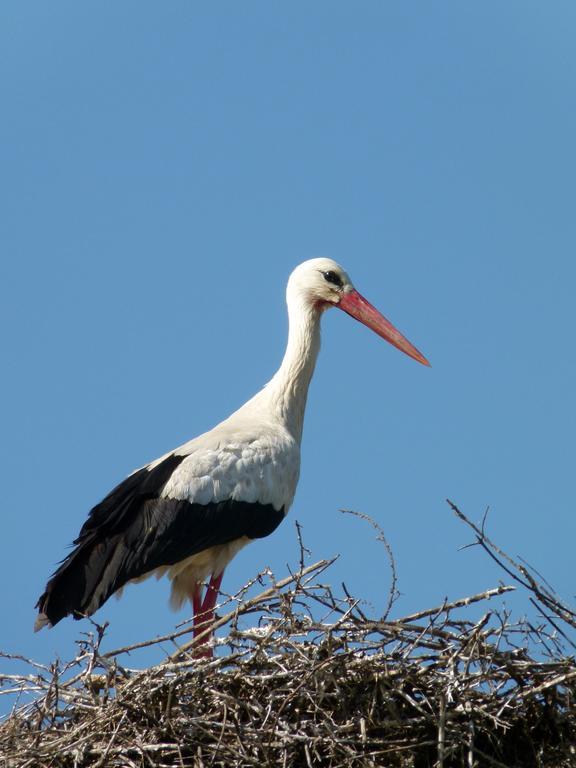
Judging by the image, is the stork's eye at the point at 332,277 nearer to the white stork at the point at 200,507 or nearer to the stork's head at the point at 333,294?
the stork's head at the point at 333,294

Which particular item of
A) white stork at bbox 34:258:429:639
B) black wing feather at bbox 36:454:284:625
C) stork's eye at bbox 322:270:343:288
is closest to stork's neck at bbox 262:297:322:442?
white stork at bbox 34:258:429:639

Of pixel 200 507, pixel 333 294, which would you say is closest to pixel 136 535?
pixel 200 507

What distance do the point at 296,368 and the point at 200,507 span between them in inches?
45.3

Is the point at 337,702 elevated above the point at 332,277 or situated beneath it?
situated beneath

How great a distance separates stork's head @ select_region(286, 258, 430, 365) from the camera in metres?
8.98

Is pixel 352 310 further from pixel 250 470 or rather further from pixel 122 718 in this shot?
pixel 122 718

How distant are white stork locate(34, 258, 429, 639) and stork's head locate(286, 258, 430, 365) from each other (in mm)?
159

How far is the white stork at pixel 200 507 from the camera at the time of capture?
7.62 meters

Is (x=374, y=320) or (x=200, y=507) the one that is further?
(x=374, y=320)

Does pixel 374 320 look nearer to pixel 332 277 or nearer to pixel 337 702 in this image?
pixel 332 277

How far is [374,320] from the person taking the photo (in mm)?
9125

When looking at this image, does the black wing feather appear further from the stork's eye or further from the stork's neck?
the stork's eye

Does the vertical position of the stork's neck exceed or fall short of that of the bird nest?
it exceeds it

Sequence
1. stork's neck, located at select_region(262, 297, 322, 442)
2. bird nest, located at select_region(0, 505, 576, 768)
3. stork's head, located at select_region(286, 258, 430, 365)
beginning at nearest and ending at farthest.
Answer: bird nest, located at select_region(0, 505, 576, 768) < stork's neck, located at select_region(262, 297, 322, 442) < stork's head, located at select_region(286, 258, 430, 365)
